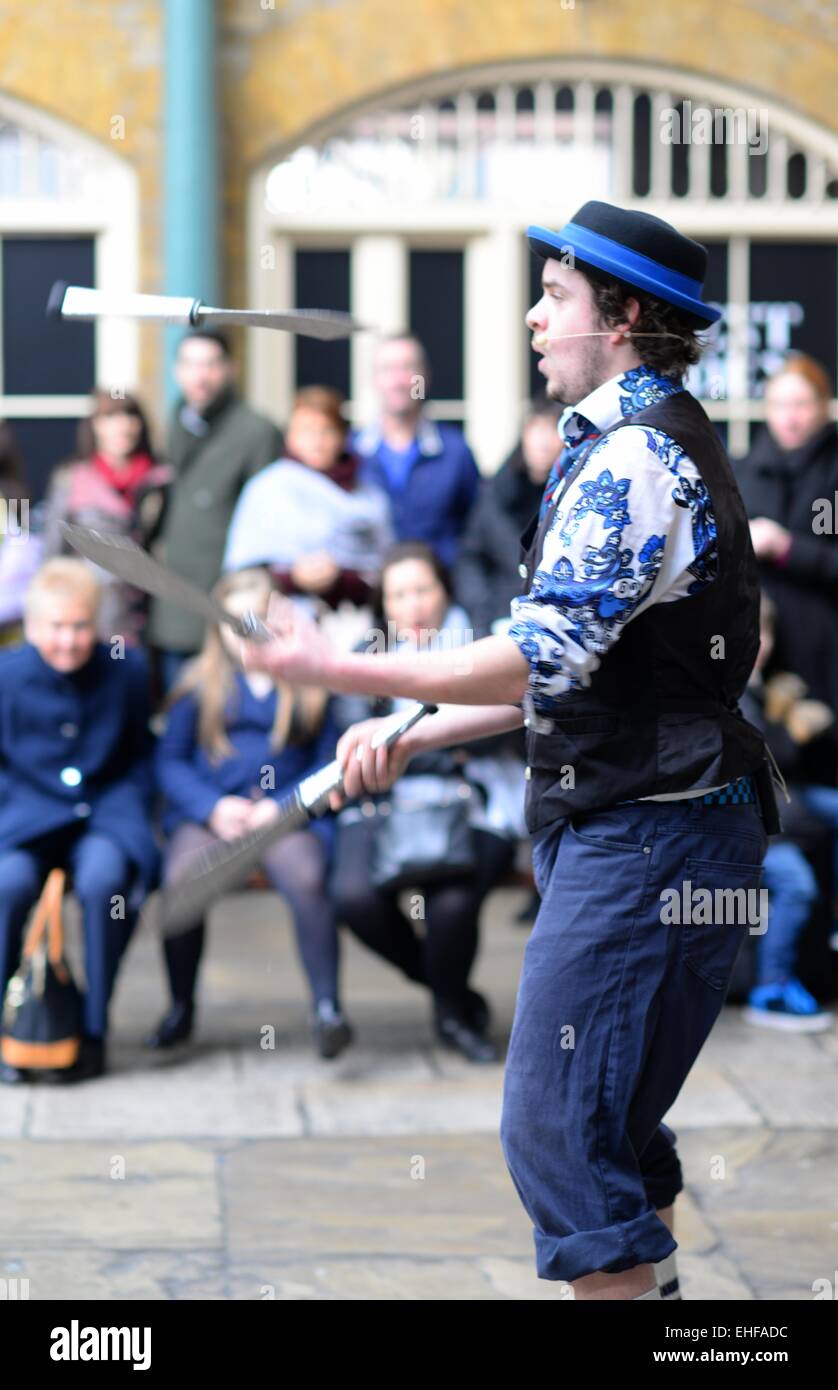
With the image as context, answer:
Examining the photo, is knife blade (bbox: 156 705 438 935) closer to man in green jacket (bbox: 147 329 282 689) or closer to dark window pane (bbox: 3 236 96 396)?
man in green jacket (bbox: 147 329 282 689)

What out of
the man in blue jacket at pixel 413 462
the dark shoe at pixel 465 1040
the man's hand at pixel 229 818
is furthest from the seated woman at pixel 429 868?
the man in blue jacket at pixel 413 462

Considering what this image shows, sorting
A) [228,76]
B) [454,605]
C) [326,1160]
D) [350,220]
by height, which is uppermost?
[228,76]

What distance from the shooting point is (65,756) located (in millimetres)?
5629

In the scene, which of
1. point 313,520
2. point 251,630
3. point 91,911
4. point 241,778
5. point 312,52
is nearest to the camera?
point 251,630

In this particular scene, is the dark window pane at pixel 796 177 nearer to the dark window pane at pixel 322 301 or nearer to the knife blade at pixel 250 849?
the dark window pane at pixel 322 301

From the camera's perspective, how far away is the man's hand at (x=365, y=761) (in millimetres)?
3016

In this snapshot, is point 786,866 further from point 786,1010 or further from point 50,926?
point 50,926

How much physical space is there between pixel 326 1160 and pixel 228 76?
547cm

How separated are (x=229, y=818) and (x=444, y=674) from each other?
9.31 ft

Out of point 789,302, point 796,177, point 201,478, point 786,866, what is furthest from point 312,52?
point 786,866

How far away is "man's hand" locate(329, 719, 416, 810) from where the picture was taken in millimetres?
3016

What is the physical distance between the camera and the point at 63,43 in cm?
855
